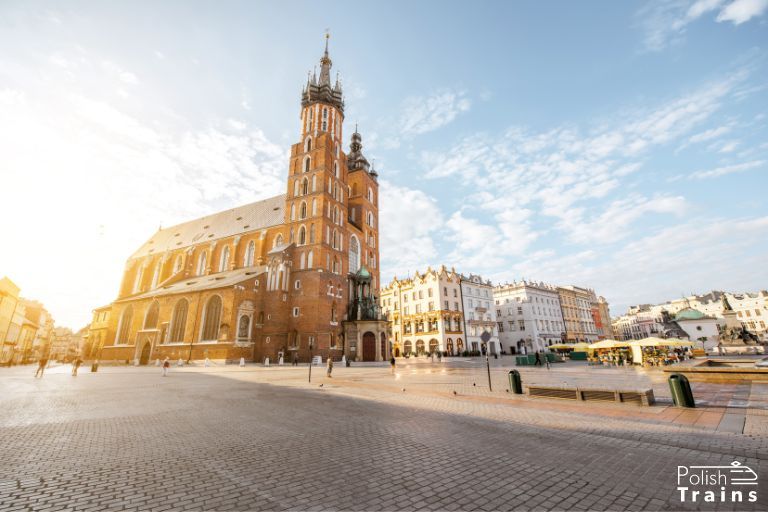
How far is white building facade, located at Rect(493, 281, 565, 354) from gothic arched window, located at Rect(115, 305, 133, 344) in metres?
62.0

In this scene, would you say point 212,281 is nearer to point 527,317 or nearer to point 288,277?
point 288,277

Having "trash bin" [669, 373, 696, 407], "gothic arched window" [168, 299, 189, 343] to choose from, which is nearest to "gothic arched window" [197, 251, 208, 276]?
"gothic arched window" [168, 299, 189, 343]

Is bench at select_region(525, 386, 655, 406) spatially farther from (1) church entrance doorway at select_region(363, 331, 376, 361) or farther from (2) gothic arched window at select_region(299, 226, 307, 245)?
(2) gothic arched window at select_region(299, 226, 307, 245)

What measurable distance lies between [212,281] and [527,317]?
178ft

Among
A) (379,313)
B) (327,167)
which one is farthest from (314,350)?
(327,167)

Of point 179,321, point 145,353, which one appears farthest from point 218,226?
point 145,353

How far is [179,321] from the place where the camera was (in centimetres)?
3719

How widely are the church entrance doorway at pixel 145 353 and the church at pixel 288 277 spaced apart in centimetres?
12

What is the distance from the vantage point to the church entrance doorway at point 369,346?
1421 inches

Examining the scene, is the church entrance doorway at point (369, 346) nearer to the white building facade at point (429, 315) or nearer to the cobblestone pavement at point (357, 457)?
the white building facade at point (429, 315)

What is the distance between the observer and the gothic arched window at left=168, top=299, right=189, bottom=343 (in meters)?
36.6

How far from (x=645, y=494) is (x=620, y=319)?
15931 centimetres

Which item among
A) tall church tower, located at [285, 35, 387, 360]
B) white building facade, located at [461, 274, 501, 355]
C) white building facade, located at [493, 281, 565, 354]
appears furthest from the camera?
white building facade, located at [493, 281, 565, 354]

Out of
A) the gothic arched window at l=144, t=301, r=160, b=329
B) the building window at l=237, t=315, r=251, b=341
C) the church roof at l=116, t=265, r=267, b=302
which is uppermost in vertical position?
the church roof at l=116, t=265, r=267, b=302
